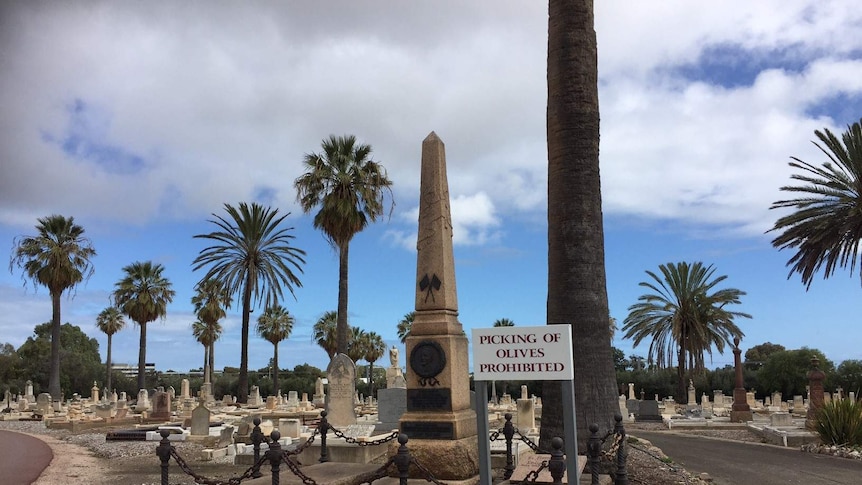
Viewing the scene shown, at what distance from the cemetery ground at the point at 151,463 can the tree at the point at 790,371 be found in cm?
2735

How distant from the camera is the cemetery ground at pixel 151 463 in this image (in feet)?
35.0

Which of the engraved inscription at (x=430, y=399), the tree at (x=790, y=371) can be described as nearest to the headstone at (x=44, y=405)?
the engraved inscription at (x=430, y=399)

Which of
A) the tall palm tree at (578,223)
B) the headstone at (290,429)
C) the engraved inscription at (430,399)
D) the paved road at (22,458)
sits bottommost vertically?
the paved road at (22,458)

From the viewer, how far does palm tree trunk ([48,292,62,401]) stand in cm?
4119

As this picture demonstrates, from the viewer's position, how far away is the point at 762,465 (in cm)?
1422

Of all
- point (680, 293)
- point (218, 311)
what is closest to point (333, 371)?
point (680, 293)

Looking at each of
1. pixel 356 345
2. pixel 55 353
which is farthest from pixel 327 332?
pixel 55 353

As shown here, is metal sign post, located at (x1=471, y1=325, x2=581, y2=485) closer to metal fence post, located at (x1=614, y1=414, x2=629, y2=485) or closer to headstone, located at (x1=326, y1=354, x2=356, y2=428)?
metal fence post, located at (x1=614, y1=414, x2=629, y2=485)

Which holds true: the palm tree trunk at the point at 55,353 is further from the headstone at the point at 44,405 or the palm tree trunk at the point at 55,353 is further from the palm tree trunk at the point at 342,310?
the palm tree trunk at the point at 342,310

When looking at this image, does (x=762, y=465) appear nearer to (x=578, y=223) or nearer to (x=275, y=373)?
(x=578, y=223)

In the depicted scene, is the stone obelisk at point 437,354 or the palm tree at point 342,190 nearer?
the stone obelisk at point 437,354

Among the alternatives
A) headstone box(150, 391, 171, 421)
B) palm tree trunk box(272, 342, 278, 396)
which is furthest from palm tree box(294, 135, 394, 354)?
palm tree trunk box(272, 342, 278, 396)

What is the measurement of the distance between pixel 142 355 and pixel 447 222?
44.4 metres

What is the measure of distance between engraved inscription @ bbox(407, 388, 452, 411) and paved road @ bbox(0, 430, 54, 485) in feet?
31.2
